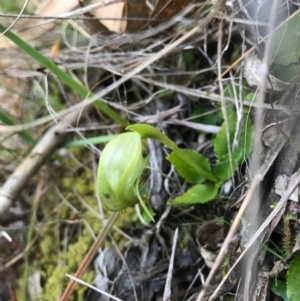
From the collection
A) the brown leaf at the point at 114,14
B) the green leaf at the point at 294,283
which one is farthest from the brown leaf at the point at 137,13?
the green leaf at the point at 294,283

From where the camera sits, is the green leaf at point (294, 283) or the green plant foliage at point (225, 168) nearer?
the green leaf at point (294, 283)

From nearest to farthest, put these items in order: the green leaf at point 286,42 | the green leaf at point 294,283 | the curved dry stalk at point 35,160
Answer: the green leaf at point 294,283 → the green leaf at point 286,42 → the curved dry stalk at point 35,160

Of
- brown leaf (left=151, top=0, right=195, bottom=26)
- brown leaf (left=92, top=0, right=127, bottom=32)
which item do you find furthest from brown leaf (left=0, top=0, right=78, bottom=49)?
brown leaf (left=151, top=0, right=195, bottom=26)

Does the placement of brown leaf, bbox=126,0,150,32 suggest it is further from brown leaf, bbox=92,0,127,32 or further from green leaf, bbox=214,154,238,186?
green leaf, bbox=214,154,238,186

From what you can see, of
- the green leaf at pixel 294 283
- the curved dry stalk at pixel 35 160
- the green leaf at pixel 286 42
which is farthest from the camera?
the curved dry stalk at pixel 35 160

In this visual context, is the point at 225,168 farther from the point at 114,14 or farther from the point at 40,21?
the point at 40,21

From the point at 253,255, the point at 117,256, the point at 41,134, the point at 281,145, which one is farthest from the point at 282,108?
the point at 41,134

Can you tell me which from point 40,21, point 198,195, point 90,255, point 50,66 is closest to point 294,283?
point 198,195

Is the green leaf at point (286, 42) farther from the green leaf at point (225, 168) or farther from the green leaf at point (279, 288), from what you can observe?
the green leaf at point (279, 288)
